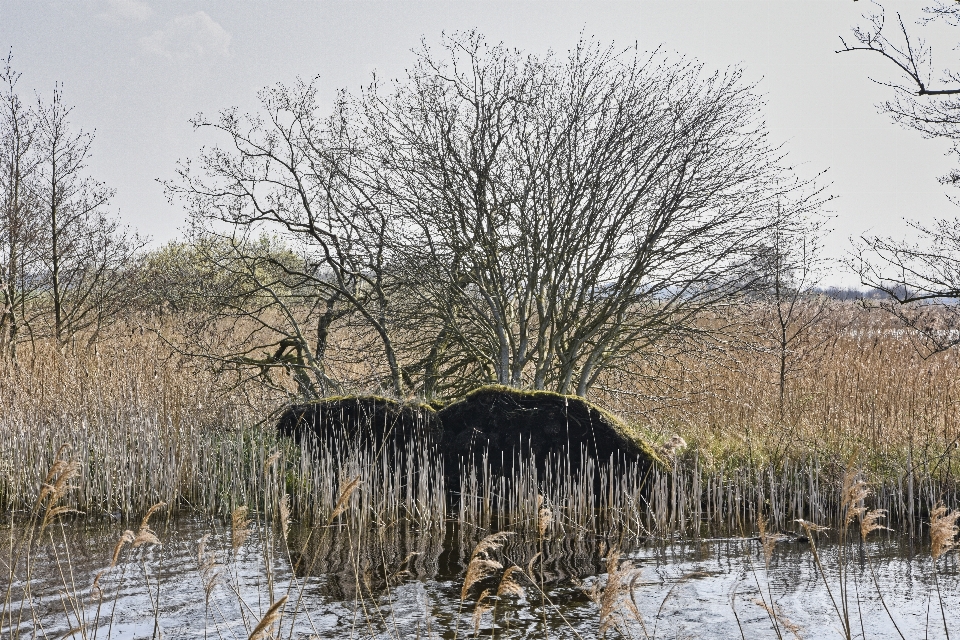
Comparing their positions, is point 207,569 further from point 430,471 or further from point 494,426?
point 494,426

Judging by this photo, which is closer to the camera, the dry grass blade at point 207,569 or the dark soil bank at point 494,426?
the dry grass blade at point 207,569

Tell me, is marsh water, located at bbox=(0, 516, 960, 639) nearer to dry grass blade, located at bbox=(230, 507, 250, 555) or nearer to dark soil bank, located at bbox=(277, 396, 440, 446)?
dry grass blade, located at bbox=(230, 507, 250, 555)

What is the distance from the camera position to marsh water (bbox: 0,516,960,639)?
4.89 meters

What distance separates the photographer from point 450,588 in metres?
5.77

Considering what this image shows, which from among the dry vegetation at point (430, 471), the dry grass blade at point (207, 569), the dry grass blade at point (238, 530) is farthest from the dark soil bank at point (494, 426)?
the dry grass blade at point (238, 530)

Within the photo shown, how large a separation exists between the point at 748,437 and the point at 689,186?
2653 millimetres

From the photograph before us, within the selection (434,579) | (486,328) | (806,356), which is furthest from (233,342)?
(806,356)

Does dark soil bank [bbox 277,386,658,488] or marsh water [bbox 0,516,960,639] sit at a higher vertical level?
dark soil bank [bbox 277,386,658,488]

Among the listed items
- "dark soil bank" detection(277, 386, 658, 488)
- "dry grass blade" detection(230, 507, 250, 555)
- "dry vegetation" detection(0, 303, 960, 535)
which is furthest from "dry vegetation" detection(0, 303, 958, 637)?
"dry grass blade" detection(230, 507, 250, 555)

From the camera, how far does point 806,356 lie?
11.3m

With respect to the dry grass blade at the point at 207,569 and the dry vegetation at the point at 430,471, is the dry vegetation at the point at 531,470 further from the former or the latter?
the dry grass blade at the point at 207,569

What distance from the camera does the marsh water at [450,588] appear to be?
4.89m

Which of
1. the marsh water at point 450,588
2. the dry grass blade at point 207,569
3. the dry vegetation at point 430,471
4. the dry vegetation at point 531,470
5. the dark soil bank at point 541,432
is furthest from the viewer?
the dark soil bank at point 541,432

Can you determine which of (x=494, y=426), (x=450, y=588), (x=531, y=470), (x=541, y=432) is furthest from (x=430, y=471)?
(x=450, y=588)
